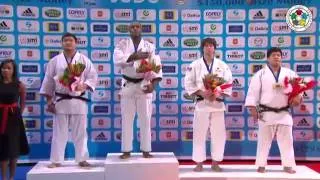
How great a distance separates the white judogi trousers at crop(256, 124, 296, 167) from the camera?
567cm

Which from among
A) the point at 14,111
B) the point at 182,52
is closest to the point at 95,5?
the point at 182,52

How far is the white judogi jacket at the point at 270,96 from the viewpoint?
5648 mm

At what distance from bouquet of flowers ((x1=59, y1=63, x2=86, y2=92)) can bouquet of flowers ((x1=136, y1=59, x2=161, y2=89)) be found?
753 millimetres

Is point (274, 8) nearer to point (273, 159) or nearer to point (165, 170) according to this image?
point (273, 159)

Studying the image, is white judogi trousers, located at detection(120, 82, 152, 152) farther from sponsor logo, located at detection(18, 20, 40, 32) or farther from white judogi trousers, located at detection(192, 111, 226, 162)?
sponsor logo, located at detection(18, 20, 40, 32)

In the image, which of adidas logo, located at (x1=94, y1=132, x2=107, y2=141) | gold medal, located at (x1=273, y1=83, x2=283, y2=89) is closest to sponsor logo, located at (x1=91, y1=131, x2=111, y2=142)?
adidas logo, located at (x1=94, y1=132, x2=107, y2=141)

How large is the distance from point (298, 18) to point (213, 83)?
7.87 ft

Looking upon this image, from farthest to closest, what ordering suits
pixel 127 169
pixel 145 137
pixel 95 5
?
pixel 95 5 < pixel 145 137 < pixel 127 169

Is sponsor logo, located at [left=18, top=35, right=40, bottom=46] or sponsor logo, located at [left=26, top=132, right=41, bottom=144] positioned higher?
sponsor logo, located at [left=18, top=35, right=40, bottom=46]

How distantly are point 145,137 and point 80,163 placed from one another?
2.99 feet

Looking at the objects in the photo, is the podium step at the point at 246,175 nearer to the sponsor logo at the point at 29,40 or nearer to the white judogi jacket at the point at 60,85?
the white judogi jacket at the point at 60,85

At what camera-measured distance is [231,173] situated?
5621 millimetres

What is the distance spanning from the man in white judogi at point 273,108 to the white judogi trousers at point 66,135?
2.22 m

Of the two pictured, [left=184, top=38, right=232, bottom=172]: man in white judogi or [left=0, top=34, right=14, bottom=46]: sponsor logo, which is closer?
[left=184, top=38, right=232, bottom=172]: man in white judogi
